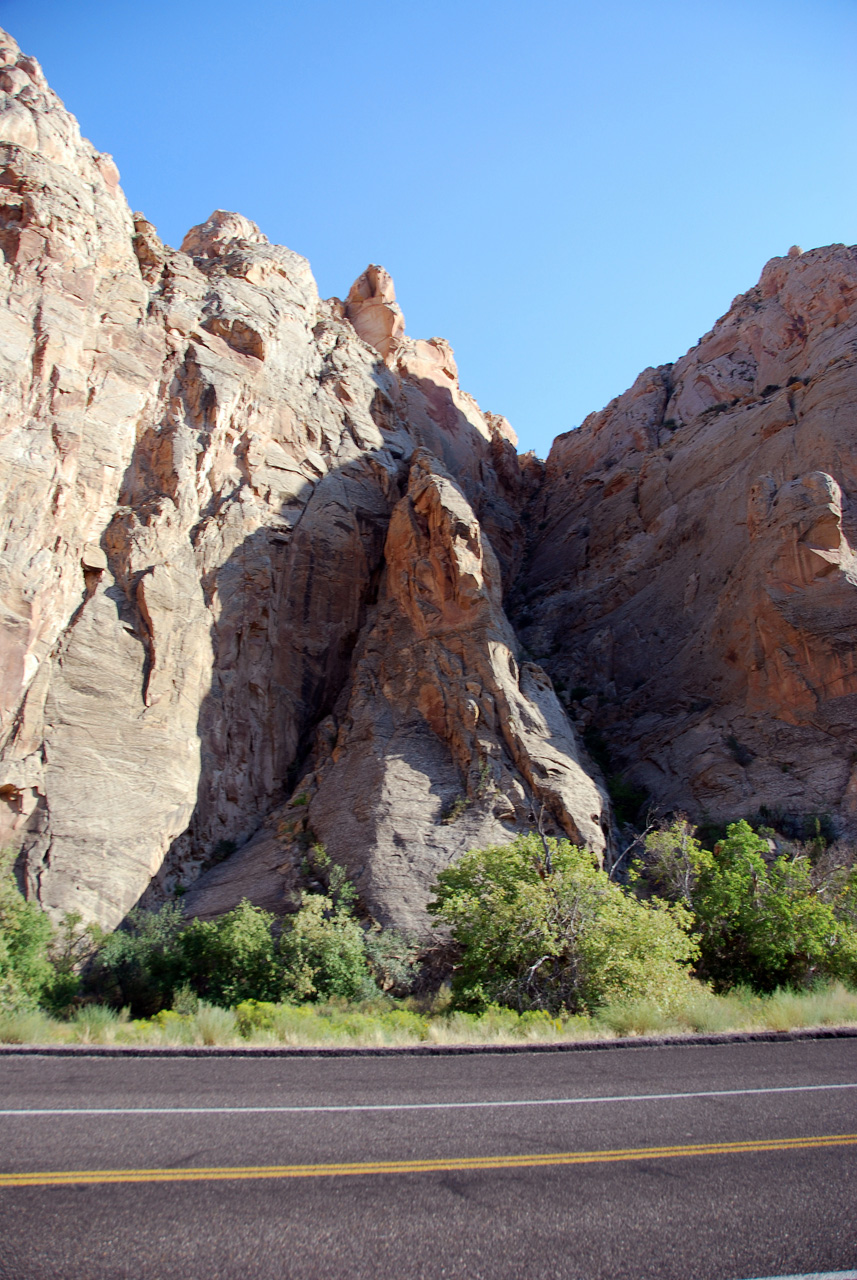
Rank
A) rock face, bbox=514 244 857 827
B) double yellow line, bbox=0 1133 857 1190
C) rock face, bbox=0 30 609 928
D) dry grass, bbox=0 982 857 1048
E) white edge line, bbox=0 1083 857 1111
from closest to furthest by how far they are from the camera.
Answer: double yellow line, bbox=0 1133 857 1190 < white edge line, bbox=0 1083 857 1111 < dry grass, bbox=0 982 857 1048 < rock face, bbox=0 30 609 928 < rock face, bbox=514 244 857 827

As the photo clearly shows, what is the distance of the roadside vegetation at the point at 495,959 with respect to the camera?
13.0 metres

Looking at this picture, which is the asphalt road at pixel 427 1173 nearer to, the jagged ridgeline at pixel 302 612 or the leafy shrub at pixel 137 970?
the leafy shrub at pixel 137 970

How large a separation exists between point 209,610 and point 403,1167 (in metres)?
24.9

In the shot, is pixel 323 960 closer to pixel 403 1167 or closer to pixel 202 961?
pixel 202 961

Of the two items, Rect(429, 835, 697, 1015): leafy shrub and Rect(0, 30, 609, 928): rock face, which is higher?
Rect(0, 30, 609, 928): rock face

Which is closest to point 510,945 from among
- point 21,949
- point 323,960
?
point 323,960

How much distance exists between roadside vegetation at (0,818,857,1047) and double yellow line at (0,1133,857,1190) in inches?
236

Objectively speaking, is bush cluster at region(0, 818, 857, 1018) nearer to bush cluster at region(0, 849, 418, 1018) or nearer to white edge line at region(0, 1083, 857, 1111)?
bush cluster at region(0, 849, 418, 1018)

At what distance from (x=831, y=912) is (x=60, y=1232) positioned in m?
18.9

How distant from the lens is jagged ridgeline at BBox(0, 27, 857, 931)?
23391 millimetres

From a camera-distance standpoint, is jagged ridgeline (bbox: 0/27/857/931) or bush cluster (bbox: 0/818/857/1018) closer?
bush cluster (bbox: 0/818/857/1018)

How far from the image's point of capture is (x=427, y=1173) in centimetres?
568

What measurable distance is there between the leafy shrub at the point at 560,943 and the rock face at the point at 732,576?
11258 mm

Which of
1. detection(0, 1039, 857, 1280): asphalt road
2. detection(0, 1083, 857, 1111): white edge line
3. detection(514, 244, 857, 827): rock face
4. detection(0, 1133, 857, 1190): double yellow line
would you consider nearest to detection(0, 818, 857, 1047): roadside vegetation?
detection(0, 1039, 857, 1280): asphalt road
